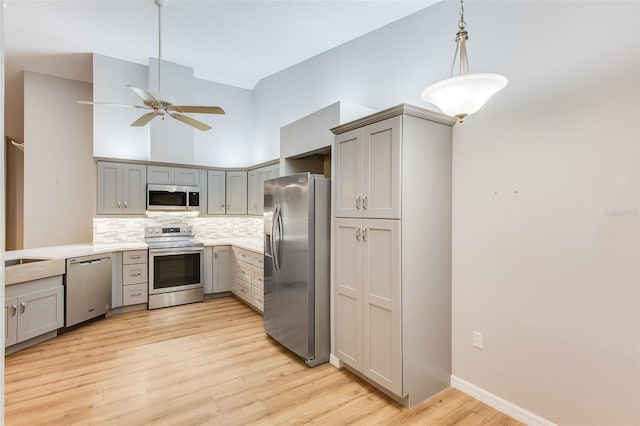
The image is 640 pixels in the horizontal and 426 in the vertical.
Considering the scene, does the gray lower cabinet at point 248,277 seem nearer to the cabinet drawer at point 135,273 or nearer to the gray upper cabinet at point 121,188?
the cabinet drawer at point 135,273

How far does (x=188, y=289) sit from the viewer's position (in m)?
4.81

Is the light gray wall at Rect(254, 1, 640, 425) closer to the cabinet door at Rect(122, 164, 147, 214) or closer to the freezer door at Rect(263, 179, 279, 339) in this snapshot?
the freezer door at Rect(263, 179, 279, 339)

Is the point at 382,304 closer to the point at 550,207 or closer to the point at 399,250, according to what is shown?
the point at 399,250

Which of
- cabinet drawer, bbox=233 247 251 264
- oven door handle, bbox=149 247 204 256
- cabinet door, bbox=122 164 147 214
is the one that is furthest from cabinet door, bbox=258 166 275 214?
cabinet door, bbox=122 164 147 214

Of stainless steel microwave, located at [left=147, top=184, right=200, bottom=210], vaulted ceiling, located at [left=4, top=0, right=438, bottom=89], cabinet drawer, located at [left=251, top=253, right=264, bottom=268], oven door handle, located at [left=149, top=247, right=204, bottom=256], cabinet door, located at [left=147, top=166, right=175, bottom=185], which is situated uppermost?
vaulted ceiling, located at [left=4, top=0, right=438, bottom=89]

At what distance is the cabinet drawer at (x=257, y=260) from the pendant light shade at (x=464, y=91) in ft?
10.1

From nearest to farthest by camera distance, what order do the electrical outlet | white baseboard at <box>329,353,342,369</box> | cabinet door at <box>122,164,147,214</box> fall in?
1. the electrical outlet
2. white baseboard at <box>329,353,342,369</box>
3. cabinet door at <box>122,164,147,214</box>

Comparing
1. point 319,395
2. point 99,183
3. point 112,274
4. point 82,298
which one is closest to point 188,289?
point 112,274

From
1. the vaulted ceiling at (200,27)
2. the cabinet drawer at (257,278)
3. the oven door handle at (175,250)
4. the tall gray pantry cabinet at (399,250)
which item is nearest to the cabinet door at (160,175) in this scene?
the oven door handle at (175,250)

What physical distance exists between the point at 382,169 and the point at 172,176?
12.9 ft

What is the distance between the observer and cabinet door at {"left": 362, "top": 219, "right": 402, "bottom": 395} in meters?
2.34

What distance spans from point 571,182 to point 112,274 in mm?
5133

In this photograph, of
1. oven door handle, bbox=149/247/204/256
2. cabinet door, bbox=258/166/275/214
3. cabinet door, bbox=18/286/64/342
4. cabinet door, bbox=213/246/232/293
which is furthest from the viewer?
cabinet door, bbox=213/246/232/293

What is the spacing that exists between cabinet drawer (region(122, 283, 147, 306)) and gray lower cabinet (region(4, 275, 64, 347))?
0.83 metres
